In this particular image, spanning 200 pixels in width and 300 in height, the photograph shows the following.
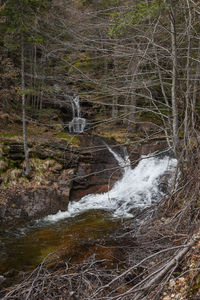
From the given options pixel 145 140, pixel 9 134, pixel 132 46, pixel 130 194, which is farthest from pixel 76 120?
pixel 145 140

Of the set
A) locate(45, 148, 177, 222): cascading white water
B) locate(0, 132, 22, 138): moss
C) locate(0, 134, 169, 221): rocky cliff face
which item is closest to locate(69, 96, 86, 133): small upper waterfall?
locate(0, 134, 169, 221): rocky cliff face

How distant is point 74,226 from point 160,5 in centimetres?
615

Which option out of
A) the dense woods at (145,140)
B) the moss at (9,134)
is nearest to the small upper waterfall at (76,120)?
the moss at (9,134)

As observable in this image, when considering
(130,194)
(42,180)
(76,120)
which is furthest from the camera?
(76,120)

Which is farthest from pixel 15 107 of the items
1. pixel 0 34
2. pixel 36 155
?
pixel 36 155

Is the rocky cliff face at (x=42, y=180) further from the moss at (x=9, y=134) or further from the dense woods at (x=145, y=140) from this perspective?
the dense woods at (x=145, y=140)

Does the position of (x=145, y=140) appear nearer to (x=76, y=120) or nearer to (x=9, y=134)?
(x=9, y=134)

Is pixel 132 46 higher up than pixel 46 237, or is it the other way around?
pixel 132 46

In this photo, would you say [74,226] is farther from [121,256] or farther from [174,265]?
[174,265]

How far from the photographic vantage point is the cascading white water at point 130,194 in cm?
819

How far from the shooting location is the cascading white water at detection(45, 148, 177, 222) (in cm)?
819

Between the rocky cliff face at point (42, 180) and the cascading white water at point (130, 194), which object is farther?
the cascading white water at point (130, 194)

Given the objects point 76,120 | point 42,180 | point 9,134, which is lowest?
point 42,180

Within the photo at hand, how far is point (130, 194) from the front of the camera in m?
9.12
